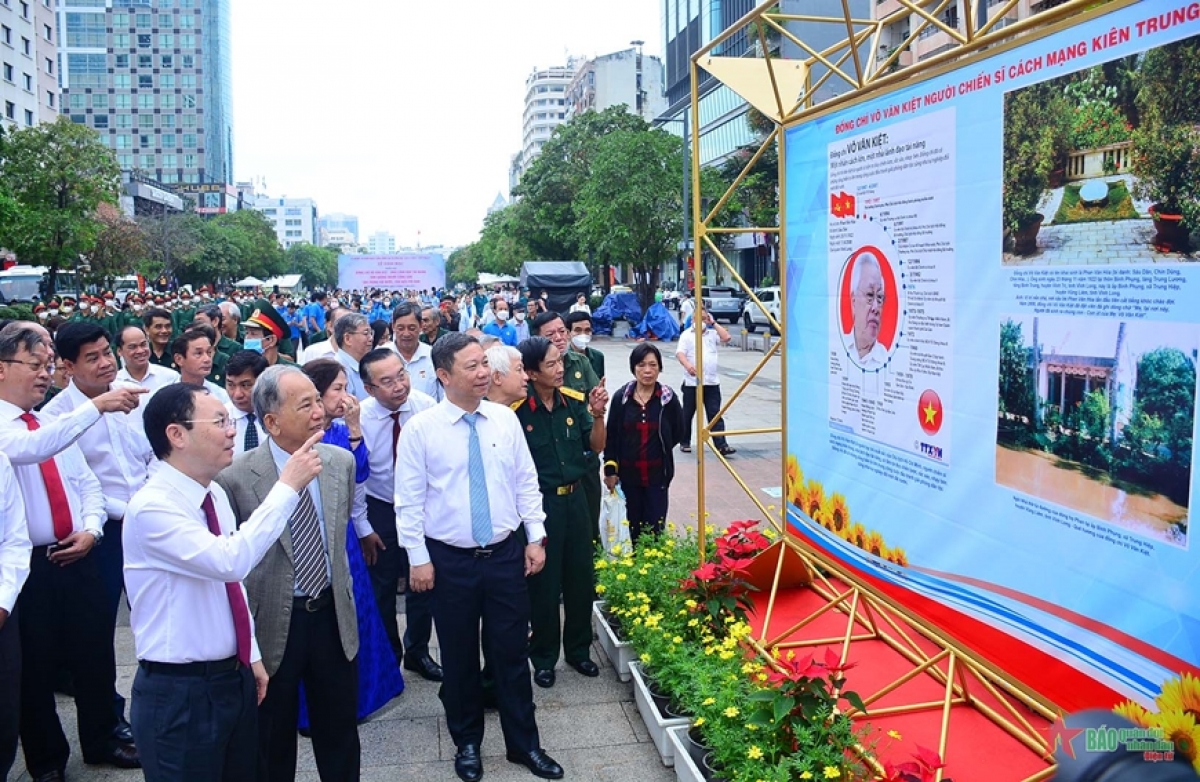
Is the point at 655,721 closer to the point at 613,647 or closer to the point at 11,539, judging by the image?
the point at 613,647

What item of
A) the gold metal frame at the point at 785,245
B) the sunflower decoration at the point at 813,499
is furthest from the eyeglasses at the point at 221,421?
the sunflower decoration at the point at 813,499

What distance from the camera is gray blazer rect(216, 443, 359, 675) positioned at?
320 cm

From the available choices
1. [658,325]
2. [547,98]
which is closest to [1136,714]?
[658,325]

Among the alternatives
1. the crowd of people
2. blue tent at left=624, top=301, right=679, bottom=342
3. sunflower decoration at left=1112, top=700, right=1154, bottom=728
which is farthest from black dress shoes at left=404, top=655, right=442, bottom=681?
blue tent at left=624, top=301, right=679, bottom=342

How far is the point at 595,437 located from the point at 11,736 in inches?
→ 113

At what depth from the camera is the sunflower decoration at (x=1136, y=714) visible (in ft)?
8.56

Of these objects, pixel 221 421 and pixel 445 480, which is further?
pixel 445 480

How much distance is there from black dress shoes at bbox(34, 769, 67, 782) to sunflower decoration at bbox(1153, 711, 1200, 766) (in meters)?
4.08

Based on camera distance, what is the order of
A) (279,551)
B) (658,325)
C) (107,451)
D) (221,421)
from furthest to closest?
1. (658,325)
2. (107,451)
3. (279,551)
4. (221,421)

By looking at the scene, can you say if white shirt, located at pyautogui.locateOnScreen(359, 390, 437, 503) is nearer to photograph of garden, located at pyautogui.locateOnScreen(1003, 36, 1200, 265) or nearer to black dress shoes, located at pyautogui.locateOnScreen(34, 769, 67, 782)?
black dress shoes, located at pyautogui.locateOnScreen(34, 769, 67, 782)

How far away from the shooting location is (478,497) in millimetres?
3926

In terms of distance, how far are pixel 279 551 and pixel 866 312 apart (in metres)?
2.56

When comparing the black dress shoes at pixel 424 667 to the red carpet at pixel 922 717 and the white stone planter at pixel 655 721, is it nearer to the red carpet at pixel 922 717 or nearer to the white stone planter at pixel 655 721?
the white stone planter at pixel 655 721

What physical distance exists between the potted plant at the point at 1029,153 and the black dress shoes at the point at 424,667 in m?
3.58
